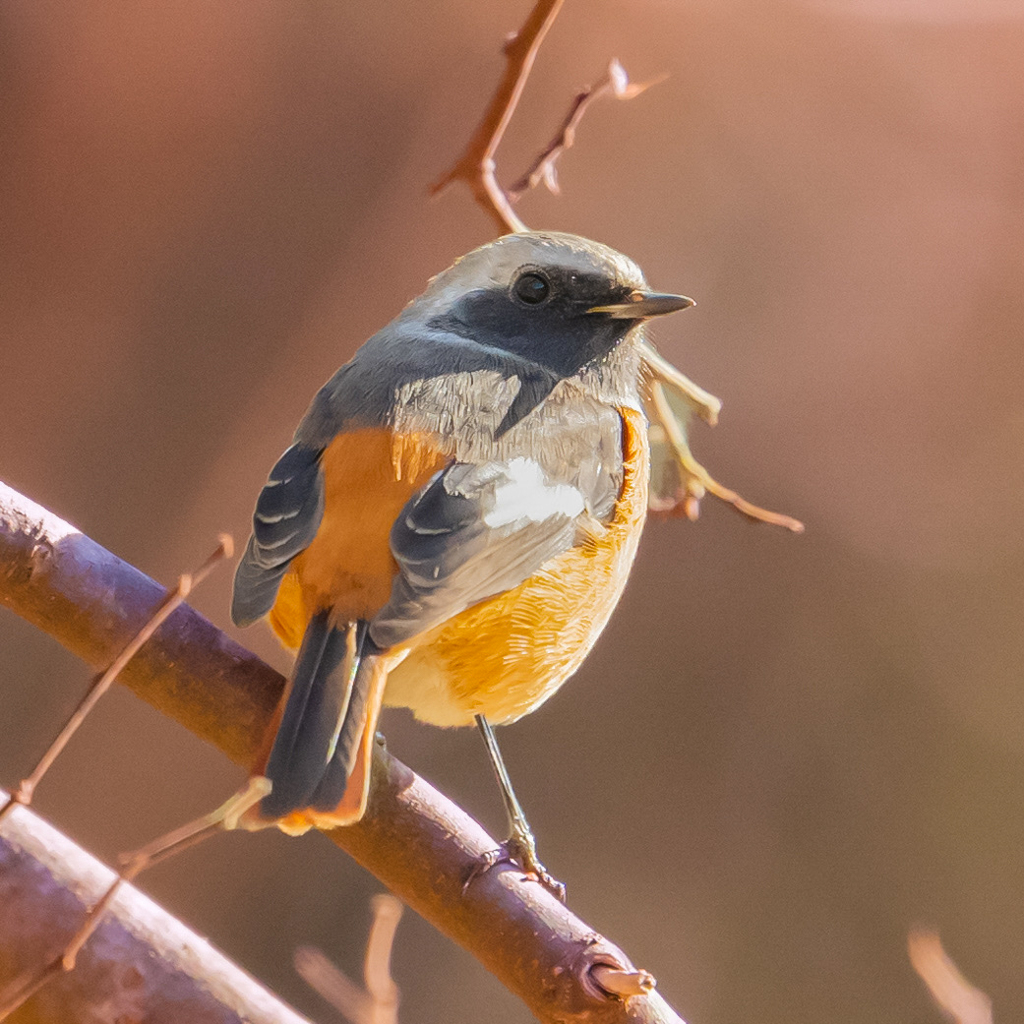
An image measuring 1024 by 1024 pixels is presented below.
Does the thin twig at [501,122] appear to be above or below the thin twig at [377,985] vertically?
A: above

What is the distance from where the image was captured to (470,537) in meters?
2.15

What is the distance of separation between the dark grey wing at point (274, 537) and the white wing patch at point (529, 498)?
1.03 ft

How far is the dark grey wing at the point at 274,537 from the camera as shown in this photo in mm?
2133

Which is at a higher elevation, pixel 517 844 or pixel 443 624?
pixel 443 624

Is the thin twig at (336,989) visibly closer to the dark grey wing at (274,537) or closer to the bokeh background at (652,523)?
the dark grey wing at (274,537)

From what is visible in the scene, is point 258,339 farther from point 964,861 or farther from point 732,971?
point 964,861

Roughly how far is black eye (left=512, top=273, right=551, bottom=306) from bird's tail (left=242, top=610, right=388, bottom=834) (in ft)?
3.37

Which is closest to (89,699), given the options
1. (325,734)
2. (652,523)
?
(325,734)

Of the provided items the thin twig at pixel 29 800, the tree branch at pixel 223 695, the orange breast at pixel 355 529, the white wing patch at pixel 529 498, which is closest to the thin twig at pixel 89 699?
the thin twig at pixel 29 800

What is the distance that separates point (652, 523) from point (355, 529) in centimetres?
309

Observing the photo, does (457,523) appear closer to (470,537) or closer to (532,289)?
(470,537)

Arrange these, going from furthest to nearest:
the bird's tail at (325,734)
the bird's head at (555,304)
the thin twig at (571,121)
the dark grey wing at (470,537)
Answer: the bird's head at (555,304), the thin twig at (571,121), the dark grey wing at (470,537), the bird's tail at (325,734)

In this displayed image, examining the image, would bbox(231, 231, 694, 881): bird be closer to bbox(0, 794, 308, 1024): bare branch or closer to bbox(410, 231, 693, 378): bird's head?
bbox(410, 231, 693, 378): bird's head

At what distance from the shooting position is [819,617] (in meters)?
5.23
